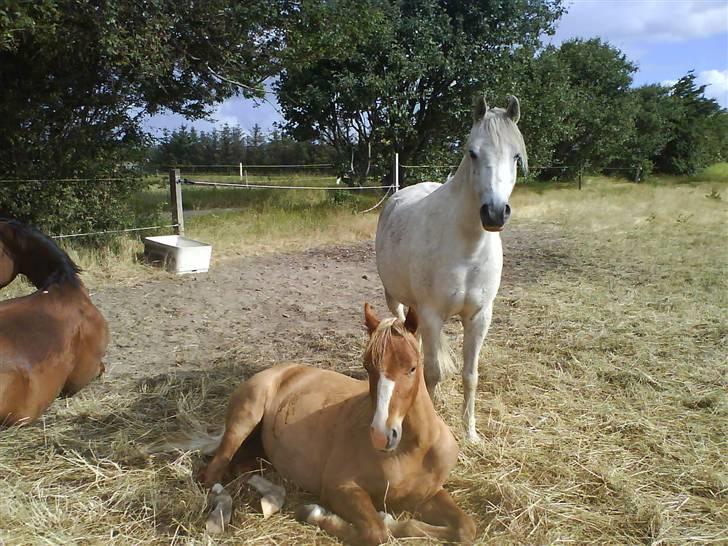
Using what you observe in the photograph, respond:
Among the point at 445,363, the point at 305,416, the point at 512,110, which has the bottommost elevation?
the point at 445,363

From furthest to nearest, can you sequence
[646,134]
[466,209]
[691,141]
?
[691,141] < [646,134] < [466,209]

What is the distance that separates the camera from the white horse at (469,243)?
8.18ft

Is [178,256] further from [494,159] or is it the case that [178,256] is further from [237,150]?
[237,150]

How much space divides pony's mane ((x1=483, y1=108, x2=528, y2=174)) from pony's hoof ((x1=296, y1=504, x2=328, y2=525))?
1.83m

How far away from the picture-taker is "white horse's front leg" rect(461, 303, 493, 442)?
2863 mm

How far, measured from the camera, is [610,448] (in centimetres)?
268

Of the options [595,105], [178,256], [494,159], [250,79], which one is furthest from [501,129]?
[595,105]

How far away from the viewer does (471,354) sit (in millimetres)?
2928

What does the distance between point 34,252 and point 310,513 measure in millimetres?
2709

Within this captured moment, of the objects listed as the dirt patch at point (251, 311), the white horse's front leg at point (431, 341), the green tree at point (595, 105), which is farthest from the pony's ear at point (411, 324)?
the green tree at point (595, 105)

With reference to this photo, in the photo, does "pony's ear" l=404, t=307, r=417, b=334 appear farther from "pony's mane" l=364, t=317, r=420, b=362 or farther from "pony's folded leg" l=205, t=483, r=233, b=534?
"pony's folded leg" l=205, t=483, r=233, b=534

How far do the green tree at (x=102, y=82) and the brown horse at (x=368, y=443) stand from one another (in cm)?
488

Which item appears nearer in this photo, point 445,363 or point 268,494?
point 268,494

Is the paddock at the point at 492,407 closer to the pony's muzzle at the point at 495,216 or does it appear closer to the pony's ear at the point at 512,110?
the pony's muzzle at the point at 495,216
